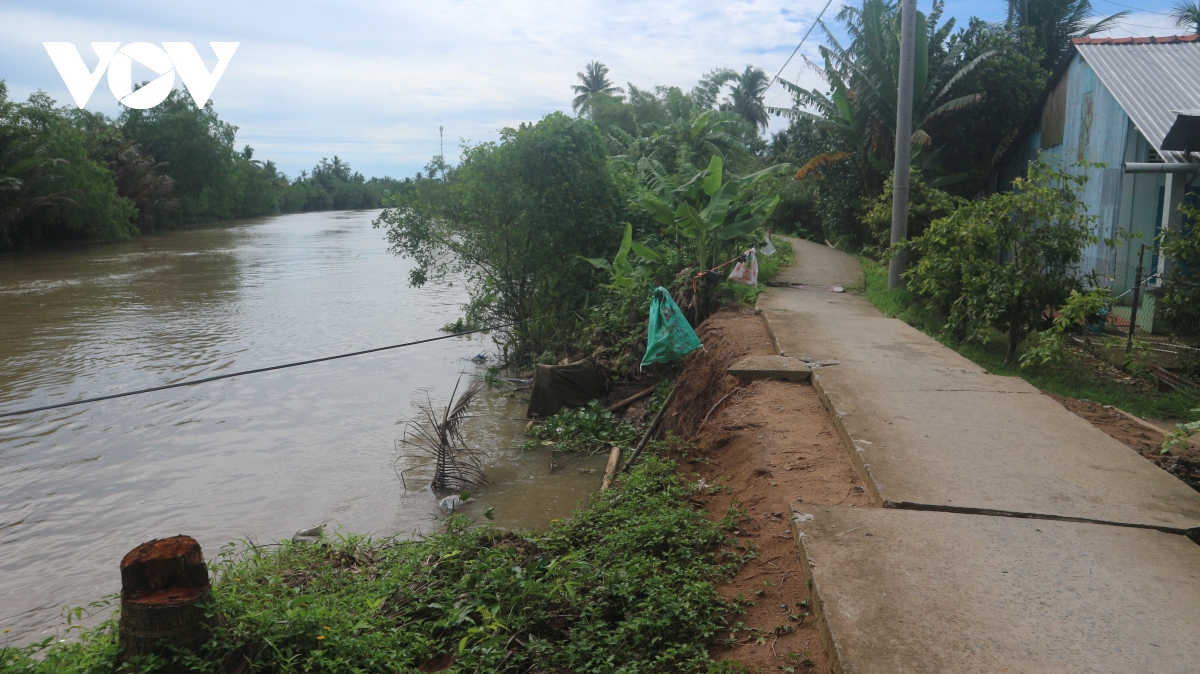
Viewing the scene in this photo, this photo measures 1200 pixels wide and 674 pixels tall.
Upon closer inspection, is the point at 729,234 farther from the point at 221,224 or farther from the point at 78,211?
the point at 221,224

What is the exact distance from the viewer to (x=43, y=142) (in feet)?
111

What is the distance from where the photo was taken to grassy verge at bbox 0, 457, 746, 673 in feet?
10.2

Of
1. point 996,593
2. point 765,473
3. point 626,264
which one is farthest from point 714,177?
point 996,593

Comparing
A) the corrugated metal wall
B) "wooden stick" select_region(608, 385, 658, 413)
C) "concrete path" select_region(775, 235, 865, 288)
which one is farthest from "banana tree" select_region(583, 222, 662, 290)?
the corrugated metal wall

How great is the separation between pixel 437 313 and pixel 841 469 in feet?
54.1

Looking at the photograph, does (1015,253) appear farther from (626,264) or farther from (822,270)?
Result: (822,270)

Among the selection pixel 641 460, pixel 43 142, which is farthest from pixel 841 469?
pixel 43 142

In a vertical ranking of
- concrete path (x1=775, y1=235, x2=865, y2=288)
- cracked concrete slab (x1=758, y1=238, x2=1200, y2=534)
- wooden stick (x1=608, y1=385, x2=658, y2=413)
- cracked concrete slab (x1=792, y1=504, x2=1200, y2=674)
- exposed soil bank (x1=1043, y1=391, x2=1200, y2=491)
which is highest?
concrete path (x1=775, y1=235, x2=865, y2=288)

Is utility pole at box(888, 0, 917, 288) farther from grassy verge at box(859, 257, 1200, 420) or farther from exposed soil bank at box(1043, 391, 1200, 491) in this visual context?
exposed soil bank at box(1043, 391, 1200, 491)

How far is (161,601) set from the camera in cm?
304

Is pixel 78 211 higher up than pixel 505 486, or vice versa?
pixel 78 211

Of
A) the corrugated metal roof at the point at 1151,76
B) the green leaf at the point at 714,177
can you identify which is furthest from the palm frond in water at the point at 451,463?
the corrugated metal roof at the point at 1151,76

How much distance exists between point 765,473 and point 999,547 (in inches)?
61.6

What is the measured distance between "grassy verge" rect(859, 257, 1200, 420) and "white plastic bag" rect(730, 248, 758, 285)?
1.70 m
